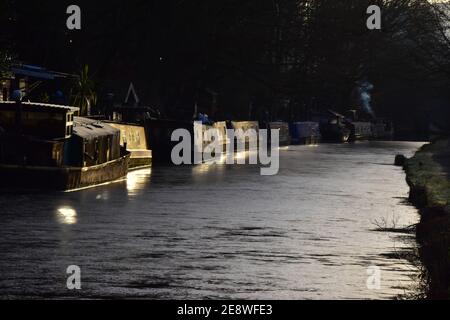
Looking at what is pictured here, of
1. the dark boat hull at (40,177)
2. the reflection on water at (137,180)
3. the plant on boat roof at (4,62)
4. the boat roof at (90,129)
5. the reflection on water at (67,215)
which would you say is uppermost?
the plant on boat roof at (4,62)

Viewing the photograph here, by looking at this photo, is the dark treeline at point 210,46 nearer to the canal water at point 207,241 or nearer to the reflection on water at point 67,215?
the canal water at point 207,241

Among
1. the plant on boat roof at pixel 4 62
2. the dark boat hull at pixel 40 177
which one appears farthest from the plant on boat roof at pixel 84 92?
the dark boat hull at pixel 40 177

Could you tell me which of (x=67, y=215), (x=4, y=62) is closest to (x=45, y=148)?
(x=4, y=62)

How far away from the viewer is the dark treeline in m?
69.5

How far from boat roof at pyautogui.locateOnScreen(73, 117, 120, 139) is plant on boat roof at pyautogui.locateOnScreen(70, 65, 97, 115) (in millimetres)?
15643

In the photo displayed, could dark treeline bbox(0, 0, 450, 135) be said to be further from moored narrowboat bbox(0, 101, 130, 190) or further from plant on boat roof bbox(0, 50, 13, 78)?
moored narrowboat bbox(0, 101, 130, 190)

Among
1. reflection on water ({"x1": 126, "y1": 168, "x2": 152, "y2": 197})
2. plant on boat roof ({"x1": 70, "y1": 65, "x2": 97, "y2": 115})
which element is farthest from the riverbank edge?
plant on boat roof ({"x1": 70, "y1": 65, "x2": 97, "y2": 115})

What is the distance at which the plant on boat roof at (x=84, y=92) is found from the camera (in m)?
68.2

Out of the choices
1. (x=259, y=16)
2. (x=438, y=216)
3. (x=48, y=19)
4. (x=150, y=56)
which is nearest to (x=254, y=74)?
(x=259, y=16)

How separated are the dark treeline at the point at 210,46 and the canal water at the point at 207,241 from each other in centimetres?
1310

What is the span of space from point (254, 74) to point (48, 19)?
2670 centimetres
